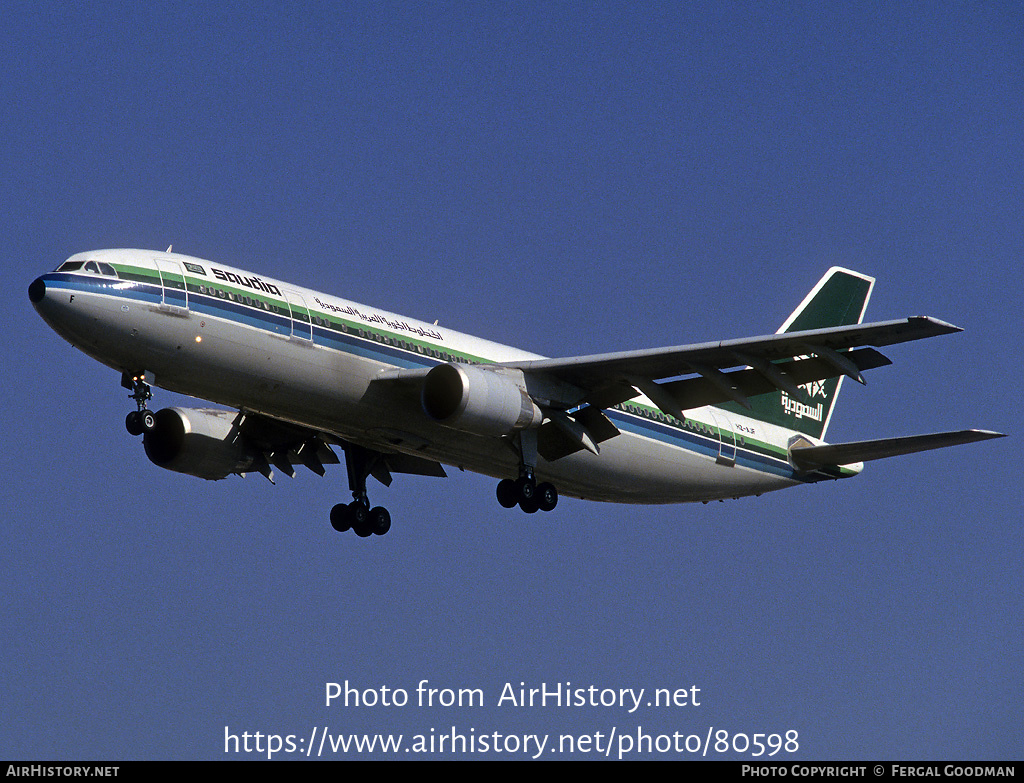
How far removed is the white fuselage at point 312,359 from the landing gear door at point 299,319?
1.3 inches

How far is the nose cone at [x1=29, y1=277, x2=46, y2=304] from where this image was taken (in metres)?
31.7

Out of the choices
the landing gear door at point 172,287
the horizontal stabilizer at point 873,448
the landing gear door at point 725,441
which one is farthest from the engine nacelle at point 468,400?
the horizontal stabilizer at point 873,448

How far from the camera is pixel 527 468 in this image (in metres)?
38.2

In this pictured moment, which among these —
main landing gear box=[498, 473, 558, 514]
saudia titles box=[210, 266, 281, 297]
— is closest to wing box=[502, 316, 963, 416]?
main landing gear box=[498, 473, 558, 514]

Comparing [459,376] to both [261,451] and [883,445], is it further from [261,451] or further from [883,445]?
[883,445]

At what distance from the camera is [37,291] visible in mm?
31734

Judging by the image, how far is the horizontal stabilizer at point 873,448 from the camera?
36406mm

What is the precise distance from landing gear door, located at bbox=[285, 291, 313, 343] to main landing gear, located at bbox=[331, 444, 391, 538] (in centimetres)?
764

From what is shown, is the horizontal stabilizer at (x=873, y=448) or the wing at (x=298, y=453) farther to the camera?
the wing at (x=298, y=453)

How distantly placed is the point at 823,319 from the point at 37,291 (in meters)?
25.7

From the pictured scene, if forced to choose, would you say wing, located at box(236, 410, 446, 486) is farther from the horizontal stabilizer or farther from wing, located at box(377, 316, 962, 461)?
the horizontal stabilizer

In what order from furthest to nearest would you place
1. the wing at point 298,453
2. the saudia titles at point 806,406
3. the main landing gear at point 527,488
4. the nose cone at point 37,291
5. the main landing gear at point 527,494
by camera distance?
the saudia titles at point 806,406
the wing at point 298,453
the main landing gear at point 527,494
the main landing gear at point 527,488
the nose cone at point 37,291

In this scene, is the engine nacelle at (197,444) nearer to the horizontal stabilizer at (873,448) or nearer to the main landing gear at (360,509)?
the main landing gear at (360,509)
